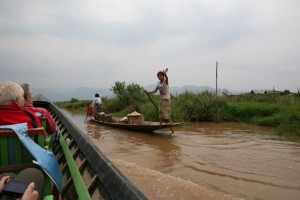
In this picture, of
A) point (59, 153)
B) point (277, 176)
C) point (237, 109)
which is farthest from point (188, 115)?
point (59, 153)

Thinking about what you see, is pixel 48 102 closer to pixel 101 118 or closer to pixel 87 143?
pixel 101 118

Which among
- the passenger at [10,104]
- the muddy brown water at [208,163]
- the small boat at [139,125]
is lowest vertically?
the muddy brown water at [208,163]

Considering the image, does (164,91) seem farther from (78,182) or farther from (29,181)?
(29,181)

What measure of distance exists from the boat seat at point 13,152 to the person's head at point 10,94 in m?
0.28

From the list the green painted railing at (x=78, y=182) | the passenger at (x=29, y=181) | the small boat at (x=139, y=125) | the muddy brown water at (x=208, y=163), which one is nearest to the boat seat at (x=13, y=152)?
the passenger at (x=29, y=181)

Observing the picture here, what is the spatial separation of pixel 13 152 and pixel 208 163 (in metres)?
4.31

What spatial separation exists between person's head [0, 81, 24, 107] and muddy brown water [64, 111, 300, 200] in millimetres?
2458

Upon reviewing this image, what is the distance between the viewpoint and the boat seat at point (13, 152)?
2.30m

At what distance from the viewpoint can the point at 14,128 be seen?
7.44 feet

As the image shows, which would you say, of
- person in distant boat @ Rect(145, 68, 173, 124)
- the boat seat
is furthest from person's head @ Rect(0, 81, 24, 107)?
person in distant boat @ Rect(145, 68, 173, 124)

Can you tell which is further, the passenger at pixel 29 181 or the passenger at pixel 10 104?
the passenger at pixel 10 104

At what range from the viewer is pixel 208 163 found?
591 cm

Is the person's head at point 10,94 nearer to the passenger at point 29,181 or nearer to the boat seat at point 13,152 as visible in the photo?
the boat seat at point 13,152

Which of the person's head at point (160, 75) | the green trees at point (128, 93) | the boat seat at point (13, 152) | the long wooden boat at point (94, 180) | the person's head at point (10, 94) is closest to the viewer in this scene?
the long wooden boat at point (94, 180)
